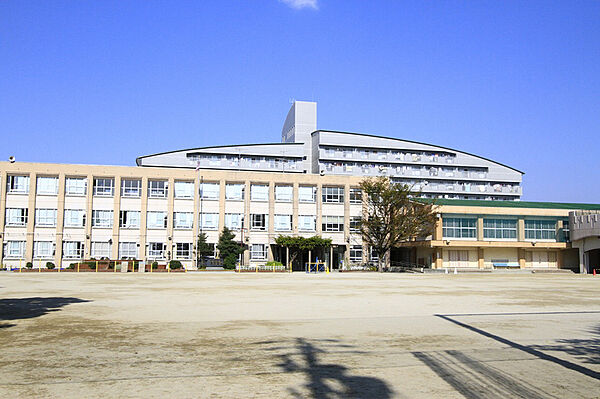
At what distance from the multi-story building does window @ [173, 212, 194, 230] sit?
0.13 meters

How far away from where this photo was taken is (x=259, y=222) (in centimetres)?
6844

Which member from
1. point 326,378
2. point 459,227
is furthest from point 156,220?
point 326,378

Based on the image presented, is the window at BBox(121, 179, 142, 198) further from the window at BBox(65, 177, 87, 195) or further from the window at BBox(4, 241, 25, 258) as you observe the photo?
the window at BBox(4, 241, 25, 258)

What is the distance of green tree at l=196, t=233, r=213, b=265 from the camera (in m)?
63.9

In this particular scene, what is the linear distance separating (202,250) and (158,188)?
33.9 feet

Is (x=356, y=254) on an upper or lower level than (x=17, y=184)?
lower

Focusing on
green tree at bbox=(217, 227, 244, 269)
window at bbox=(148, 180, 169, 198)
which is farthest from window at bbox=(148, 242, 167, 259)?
green tree at bbox=(217, 227, 244, 269)

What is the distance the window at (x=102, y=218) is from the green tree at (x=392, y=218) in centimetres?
3150

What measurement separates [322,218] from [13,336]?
194ft

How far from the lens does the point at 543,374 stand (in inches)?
332

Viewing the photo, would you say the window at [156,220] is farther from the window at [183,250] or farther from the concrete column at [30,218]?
the concrete column at [30,218]

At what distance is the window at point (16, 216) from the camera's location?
63.2 m

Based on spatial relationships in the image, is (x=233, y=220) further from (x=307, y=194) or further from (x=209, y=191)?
(x=307, y=194)

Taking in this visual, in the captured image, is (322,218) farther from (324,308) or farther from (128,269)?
(324,308)
